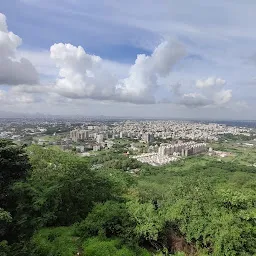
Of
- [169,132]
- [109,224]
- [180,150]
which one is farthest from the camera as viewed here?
[169,132]

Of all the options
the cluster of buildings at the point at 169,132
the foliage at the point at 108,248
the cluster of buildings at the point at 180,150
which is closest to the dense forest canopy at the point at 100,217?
the foliage at the point at 108,248

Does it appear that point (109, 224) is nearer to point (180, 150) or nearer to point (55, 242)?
point (55, 242)

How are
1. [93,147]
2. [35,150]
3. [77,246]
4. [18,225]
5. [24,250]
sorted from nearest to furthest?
Answer: [24,250], [18,225], [77,246], [35,150], [93,147]

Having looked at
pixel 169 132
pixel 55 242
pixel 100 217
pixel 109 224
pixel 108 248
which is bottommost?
pixel 169 132

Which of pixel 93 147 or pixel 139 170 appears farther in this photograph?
pixel 93 147

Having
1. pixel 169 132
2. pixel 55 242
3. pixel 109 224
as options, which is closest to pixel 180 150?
pixel 169 132

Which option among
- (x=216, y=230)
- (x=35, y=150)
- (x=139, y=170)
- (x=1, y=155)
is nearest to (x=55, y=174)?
(x=35, y=150)

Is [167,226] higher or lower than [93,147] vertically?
higher

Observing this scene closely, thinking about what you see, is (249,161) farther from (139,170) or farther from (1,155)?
(1,155)

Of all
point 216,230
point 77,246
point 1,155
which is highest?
point 1,155
